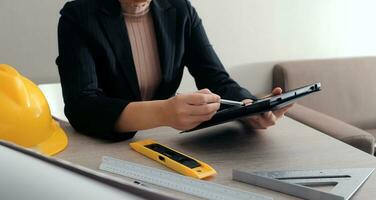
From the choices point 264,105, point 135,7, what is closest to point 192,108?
point 264,105

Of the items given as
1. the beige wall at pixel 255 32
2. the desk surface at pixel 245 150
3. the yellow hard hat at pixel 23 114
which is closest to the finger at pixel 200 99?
the desk surface at pixel 245 150

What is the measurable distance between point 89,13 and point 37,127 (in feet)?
1.24

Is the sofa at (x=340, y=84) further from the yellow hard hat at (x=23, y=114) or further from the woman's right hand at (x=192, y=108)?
the yellow hard hat at (x=23, y=114)

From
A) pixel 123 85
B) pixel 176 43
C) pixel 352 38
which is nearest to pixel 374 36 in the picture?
pixel 352 38

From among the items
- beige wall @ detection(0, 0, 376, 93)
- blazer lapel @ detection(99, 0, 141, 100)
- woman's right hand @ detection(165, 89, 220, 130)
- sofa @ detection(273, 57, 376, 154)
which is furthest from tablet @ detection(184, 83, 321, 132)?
sofa @ detection(273, 57, 376, 154)

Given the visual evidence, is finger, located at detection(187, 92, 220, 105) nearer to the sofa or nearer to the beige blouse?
the beige blouse

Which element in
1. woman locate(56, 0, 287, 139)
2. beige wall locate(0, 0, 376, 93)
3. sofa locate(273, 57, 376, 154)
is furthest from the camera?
sofa locate(273, 57, 376, 154)

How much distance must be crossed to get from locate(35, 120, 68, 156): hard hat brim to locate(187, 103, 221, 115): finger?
1.03 feet

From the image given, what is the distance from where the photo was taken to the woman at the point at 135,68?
97 centimetres

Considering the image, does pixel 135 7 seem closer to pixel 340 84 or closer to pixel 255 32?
pixel 255 32

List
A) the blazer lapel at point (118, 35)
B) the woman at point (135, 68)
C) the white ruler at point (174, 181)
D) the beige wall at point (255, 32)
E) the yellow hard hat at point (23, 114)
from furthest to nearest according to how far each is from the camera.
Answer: the beige wall at point (255, 32) < the blazer lapel at point (118, 35) < the woman at point (135, 68) < the yellow hard hat at point (23, 114) < the white ruler at point (174, 181)

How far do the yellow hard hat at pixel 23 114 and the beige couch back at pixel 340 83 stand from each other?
5.55ft

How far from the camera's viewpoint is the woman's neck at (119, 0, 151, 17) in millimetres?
1190

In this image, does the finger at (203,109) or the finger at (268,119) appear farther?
the finger at (268,119)
